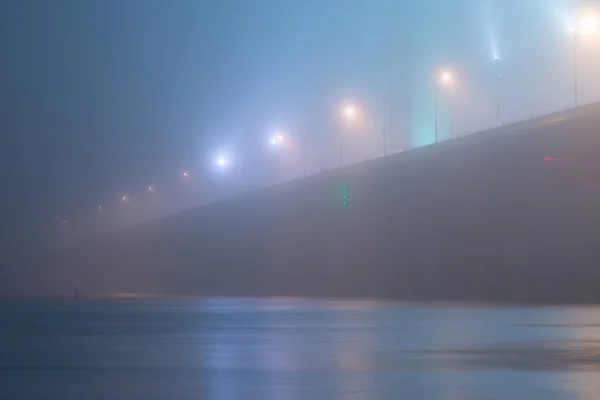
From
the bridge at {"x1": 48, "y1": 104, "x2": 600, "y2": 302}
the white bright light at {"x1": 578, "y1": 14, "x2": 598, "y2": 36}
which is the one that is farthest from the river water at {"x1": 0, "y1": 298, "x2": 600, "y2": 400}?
the white bright light at {"x1": 578, "y1": 14, "x2": 598, "y2": 36}

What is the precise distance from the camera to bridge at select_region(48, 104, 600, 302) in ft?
144

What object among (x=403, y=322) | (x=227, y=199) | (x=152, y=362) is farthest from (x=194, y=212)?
(x=152, y=362)

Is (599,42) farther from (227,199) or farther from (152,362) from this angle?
(152,362)

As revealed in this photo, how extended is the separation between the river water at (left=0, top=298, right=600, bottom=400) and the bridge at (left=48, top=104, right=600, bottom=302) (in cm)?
1591

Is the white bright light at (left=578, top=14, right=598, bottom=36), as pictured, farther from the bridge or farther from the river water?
the river water

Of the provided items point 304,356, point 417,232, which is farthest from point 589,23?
point 304,356

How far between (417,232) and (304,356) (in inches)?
1295

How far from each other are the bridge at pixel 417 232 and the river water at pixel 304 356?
1591cm

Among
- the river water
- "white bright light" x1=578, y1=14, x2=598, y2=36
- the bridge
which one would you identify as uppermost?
"white bright light" x1=578, y1=14, x2=598, y2=36

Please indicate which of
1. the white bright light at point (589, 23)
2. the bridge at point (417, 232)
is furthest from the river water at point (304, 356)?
the white bright light at point (589, 23)

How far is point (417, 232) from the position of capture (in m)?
48.8

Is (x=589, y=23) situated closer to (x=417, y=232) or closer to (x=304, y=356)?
(x=417, y=232)

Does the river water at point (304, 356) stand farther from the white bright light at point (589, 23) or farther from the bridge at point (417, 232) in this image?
the white bright light at point (589, 23)

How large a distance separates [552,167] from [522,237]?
13.8ft
